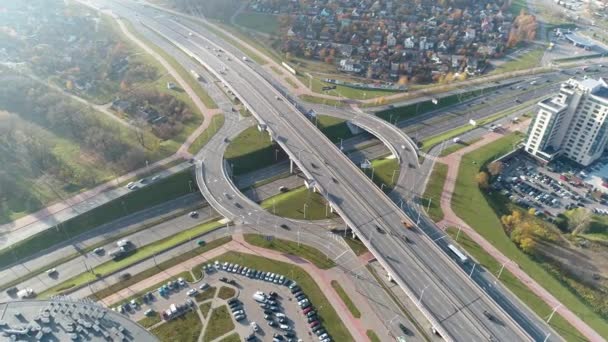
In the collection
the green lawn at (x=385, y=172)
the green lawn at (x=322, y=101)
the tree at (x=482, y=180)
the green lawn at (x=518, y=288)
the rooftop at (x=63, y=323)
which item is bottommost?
the green lawn at (x=518, y=288)

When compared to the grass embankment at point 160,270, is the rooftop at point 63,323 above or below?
above

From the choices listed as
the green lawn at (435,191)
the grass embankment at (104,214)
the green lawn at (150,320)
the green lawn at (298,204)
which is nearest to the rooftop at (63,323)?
the green lawn at (150,320)

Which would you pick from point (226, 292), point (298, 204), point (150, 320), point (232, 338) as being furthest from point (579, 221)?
point (150, 320)

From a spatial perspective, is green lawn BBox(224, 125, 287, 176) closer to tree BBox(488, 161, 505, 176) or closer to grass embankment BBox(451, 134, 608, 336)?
grass embankment BBox(451, 134, 608, 336)

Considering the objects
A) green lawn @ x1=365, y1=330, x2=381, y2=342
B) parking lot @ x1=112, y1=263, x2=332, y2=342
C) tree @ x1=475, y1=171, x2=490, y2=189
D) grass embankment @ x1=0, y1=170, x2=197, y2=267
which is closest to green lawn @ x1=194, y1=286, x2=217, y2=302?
A: parking lot @ x1=112, y1=263, x2=332, y2=342

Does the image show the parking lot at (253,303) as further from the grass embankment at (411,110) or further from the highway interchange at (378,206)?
the grass embankment at (411,110)

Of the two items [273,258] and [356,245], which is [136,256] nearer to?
[273,258]
